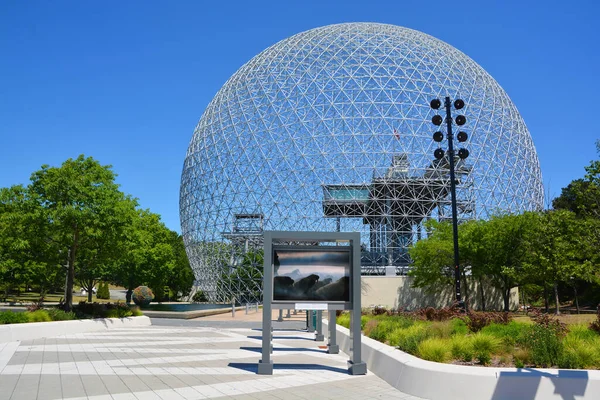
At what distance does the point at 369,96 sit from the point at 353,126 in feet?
9.27

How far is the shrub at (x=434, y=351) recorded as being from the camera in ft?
Result: 28.0

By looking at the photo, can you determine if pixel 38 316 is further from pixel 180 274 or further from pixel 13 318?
pixel 180 274

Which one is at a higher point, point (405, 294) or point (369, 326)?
point (405, 294)

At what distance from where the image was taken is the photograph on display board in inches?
414

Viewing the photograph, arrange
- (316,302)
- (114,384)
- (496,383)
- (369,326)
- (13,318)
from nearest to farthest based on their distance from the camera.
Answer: (496,383) < (114,384) < (316,302) < (369,326) < (13,318)

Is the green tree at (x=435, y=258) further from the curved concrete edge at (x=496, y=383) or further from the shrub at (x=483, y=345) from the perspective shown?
the curved concrete edge at (x=496, y=383)

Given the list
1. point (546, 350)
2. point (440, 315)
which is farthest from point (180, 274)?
point (546, 350)

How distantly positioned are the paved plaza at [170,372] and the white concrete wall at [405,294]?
19.8 metres

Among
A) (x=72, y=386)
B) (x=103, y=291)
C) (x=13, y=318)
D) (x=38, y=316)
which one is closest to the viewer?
(x=72, y=386)

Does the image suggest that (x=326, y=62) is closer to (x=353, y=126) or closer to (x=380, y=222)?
(x=353, y=126)

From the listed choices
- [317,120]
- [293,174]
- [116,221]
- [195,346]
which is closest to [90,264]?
[116,221]

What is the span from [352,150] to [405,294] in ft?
35.6

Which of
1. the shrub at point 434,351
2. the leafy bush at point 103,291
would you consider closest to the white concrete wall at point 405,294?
the shrub at point 434,351

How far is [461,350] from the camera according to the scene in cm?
872
